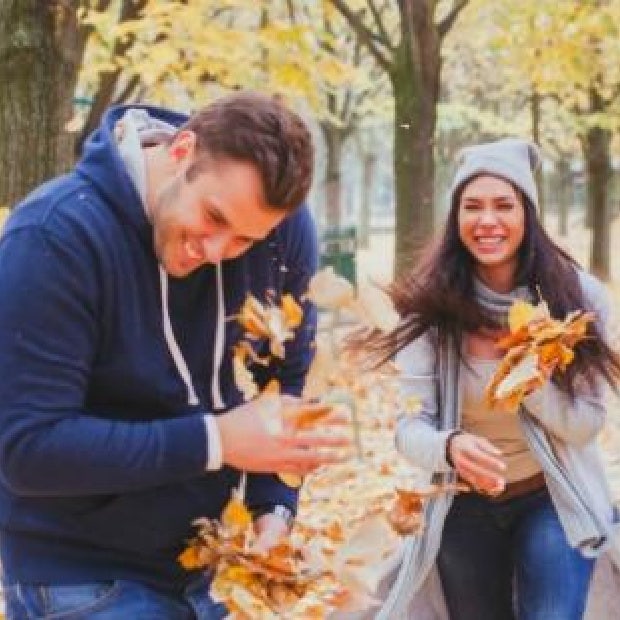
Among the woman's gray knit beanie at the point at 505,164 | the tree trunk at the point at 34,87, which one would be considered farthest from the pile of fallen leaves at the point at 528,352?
the tree trunk at the point at 34,87

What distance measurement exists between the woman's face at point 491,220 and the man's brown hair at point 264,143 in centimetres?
148

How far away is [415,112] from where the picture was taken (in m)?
9.47

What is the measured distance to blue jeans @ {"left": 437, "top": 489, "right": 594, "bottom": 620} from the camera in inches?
123

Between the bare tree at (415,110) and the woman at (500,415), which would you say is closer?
the woman at (500,415)

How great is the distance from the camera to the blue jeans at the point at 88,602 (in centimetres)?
195

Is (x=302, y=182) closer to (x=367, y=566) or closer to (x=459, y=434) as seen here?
(x=367, y=566)

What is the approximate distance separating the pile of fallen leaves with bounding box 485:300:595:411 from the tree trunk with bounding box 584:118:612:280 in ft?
57.9

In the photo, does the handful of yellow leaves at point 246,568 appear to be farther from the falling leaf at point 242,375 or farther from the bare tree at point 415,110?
the bare tree at point 415,110

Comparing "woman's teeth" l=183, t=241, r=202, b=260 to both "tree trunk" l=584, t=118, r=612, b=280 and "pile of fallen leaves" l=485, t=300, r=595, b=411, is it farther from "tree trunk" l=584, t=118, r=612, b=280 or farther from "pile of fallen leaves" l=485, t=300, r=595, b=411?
"tree trunk" l=584, t=118, r=612, b=280

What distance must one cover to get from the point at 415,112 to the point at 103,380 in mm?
7846

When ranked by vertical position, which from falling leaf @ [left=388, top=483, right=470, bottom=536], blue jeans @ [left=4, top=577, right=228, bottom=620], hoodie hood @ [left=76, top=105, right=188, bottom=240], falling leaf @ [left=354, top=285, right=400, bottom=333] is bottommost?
falling leaf @ [left=388, top=483, right=470, bottom=536]

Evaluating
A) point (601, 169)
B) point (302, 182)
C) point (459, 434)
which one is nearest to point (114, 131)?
point (302, 182)

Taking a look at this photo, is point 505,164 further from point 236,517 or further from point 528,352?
point 236,517

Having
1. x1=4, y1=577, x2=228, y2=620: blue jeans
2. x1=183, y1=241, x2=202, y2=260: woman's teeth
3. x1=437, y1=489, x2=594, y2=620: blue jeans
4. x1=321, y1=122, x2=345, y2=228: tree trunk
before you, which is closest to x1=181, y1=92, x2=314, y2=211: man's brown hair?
x1=183, y1=241, x2=202, y2=260: woman's teeth
